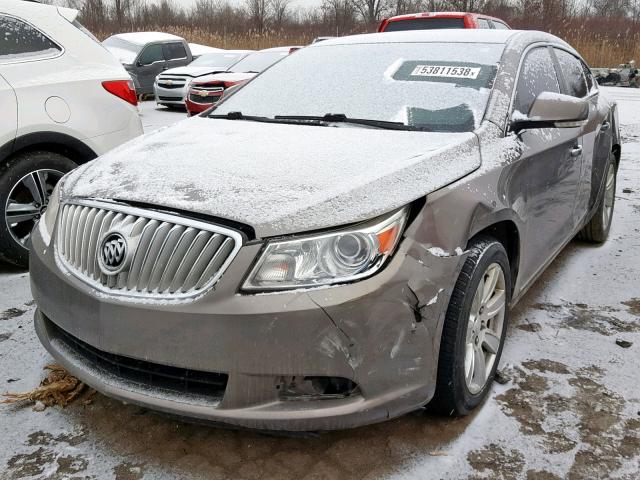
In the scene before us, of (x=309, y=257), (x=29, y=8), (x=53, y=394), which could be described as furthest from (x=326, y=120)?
(x=29, y=8)

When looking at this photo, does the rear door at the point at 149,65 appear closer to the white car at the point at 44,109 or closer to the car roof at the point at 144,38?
the car roof at the point at 144,38

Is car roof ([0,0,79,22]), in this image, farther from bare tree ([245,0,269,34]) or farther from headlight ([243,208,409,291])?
bare tree ([245,0,269,34])

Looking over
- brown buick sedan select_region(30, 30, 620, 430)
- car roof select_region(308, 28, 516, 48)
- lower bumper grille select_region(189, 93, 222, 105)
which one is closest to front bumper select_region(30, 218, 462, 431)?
brown buick sedan select_region(30, 30, 620, 430)

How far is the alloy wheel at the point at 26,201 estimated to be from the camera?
3.76m

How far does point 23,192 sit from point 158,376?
7.92ft

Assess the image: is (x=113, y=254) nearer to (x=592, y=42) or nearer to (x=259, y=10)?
(x=592, y=42)

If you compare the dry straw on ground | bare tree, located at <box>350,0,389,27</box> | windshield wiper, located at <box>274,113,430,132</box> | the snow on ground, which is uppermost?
bare tree, located at <box>350,0,389,27</box>

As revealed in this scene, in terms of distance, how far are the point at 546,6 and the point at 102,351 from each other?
22.6 m

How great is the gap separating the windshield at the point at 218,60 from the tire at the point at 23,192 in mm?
10364

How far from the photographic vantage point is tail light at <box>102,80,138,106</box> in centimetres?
411

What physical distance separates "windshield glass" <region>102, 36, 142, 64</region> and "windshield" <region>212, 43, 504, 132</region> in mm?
13148

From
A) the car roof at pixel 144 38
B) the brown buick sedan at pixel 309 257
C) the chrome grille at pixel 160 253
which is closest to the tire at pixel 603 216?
the brown buick sedan at pixel 309 257

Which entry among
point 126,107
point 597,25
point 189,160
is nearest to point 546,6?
point 597,25

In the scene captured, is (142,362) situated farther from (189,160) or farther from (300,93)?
(300,93)
